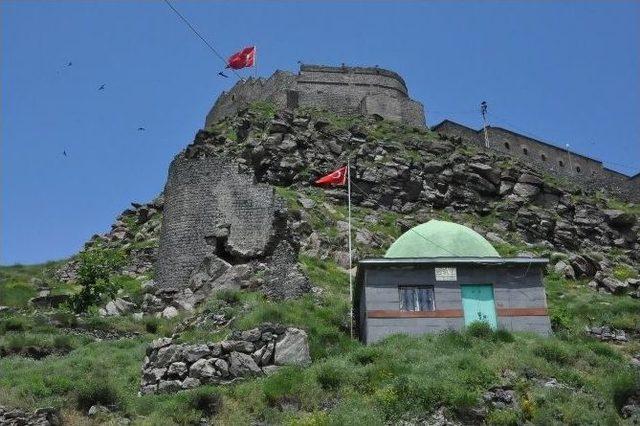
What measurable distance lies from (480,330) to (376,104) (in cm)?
3856

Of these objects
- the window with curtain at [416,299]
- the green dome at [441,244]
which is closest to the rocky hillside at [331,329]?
the window with curtain at [416,299]

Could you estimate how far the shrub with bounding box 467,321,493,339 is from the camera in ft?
67.8

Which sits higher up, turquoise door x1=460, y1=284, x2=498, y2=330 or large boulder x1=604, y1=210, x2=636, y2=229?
large boulder x1=604, y1=210, x2=636, y2=229

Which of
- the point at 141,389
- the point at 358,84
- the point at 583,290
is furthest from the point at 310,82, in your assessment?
the point at 141,389

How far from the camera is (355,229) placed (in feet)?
117

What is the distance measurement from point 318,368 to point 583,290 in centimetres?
1613

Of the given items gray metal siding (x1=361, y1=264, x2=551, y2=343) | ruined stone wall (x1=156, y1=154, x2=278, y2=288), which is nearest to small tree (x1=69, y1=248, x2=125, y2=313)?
ruined stone wall (x1=156, y1=154, x2=278, y2=288)

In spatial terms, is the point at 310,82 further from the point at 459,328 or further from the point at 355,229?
the point at 459,328

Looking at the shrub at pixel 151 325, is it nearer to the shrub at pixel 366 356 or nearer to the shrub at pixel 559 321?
the shrub at pixel 366 356

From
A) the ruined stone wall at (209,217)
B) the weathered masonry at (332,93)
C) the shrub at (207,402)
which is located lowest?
the shrub at (207,402)

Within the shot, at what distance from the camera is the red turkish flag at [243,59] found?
51062mm

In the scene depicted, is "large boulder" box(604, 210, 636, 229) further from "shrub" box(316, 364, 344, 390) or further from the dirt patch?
the dirt patch

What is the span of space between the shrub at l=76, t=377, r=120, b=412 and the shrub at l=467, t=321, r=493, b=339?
9043 mm

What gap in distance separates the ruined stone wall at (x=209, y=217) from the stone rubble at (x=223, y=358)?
31.3ft
